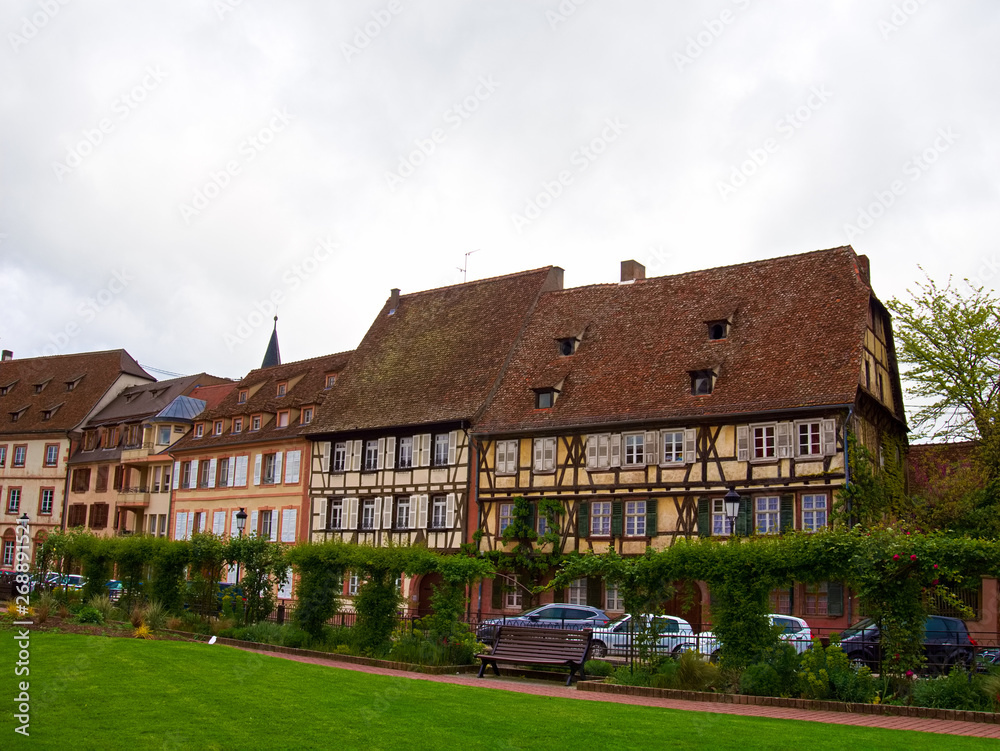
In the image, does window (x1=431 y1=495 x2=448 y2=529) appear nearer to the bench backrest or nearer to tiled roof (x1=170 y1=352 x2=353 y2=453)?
tiled roof (x1=170 y1=352 x2=353 y2=453)

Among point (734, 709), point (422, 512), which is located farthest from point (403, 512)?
point (734, 709)

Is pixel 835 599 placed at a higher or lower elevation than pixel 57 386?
lower

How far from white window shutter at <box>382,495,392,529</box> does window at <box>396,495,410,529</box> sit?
1.04 ft

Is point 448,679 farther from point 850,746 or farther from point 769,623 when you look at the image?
point 850,746

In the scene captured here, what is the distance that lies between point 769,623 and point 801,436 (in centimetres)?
1215

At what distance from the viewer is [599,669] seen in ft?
65.9

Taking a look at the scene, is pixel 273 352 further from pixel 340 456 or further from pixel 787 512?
A: pixel 787 512

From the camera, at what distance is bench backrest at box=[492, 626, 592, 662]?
766 inches

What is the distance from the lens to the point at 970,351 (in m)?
36.8

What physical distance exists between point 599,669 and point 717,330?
53.7 feet

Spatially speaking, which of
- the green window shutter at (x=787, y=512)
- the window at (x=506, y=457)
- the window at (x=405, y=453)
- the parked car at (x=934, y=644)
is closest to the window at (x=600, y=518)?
the window at (x=506, y=457)

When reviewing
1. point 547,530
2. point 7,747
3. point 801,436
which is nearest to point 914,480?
point 801,436

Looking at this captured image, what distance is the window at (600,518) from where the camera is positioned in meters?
32.8

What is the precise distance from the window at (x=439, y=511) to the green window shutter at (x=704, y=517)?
32.4 ft
